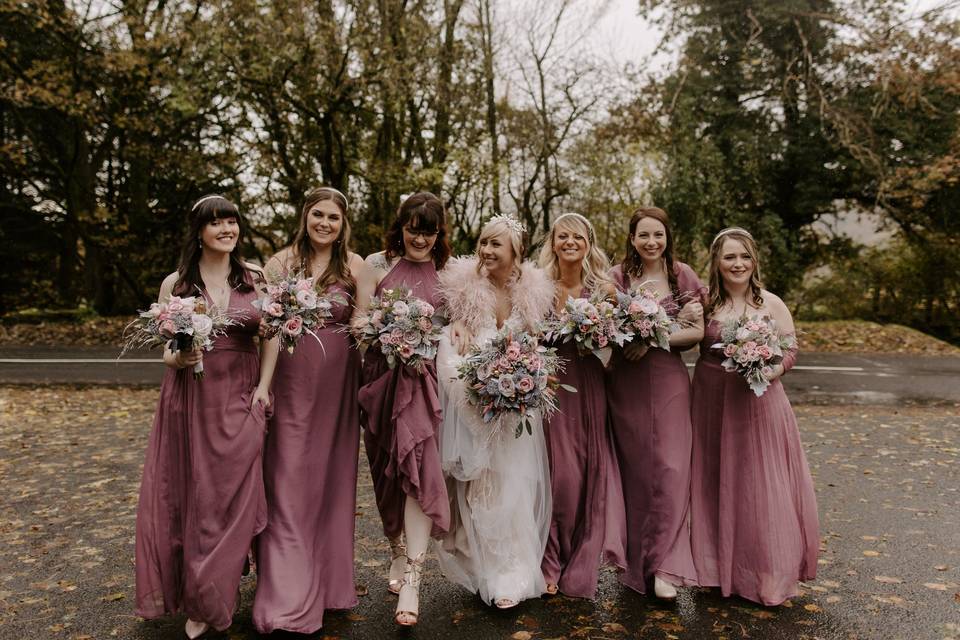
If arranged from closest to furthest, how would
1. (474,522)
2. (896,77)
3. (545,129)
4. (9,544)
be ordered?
(474,522) → (9,544) → (896,77) → (545,129)

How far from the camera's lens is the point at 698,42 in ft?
68.0

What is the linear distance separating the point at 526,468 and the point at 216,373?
2.03 metres

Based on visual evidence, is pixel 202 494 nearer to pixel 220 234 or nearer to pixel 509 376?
pixel 220 234

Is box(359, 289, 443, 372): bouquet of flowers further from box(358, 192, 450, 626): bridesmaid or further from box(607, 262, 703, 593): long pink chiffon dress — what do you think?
box(607, 262, 703, 593): long pink chiffon dress

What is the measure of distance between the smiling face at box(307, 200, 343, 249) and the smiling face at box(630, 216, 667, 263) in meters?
2.08

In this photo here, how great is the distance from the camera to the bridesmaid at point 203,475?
13.5 feet

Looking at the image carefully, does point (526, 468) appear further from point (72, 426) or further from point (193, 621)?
point (72, 426)

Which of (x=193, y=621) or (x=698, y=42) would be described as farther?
(x=698, y=42)

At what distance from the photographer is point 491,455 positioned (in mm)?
4750

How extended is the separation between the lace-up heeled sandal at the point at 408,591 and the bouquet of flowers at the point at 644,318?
193cm

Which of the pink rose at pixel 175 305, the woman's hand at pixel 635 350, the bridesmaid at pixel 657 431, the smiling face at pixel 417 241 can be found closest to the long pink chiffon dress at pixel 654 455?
the bridesmaid at pixel 657 431

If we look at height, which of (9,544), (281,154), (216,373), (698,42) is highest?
(698,42)

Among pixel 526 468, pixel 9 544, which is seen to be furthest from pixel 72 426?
pixel 526 468

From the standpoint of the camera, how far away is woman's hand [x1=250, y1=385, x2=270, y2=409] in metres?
4.36
